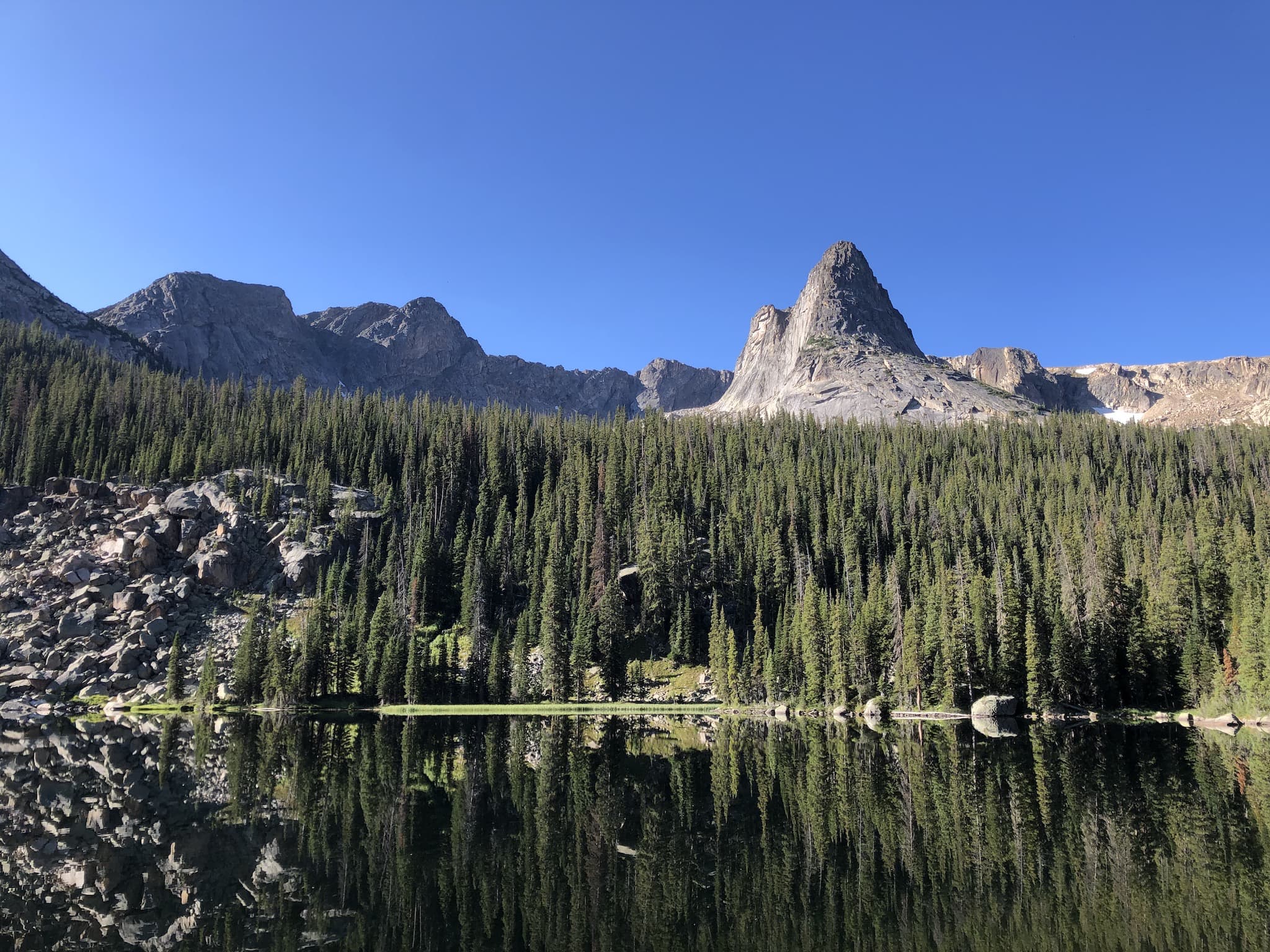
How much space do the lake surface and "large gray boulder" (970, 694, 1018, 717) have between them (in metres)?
22.7

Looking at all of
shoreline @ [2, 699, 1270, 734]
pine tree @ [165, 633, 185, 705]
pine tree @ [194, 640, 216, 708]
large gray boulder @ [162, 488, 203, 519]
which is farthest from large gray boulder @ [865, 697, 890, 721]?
large gray boulder @ [162, 488, 203, 519]

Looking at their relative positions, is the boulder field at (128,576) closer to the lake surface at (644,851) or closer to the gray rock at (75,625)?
the gray rock at (75,625)

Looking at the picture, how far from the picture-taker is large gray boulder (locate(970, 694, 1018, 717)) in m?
72.5

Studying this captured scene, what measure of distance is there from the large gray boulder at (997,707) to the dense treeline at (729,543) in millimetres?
3687

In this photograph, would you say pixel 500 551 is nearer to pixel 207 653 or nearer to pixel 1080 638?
pixel 207 653

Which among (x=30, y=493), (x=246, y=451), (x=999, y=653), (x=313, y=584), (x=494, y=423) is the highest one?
(x=494, y=423)

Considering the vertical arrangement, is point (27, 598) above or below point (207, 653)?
above

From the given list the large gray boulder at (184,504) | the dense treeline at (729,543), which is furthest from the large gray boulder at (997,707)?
the large gray boulder at (184,504)

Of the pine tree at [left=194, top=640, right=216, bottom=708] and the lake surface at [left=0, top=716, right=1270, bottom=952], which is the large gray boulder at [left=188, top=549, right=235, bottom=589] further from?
the lake surface at [left=0, top=716, right=1270, bottom=952]

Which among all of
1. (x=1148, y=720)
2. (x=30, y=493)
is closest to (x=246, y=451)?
(x=30, y=493)

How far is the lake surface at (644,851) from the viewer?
62.2 ft

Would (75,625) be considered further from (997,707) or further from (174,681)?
(997,707)

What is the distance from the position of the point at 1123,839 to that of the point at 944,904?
1067cm

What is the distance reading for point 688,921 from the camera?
19656mm
